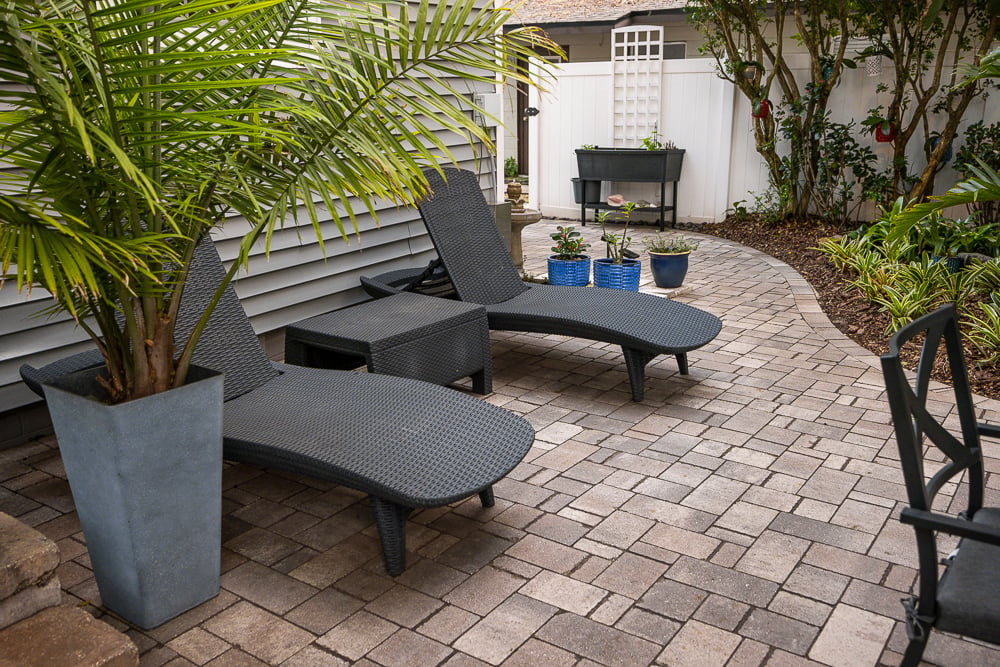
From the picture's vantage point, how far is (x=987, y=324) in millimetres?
5059

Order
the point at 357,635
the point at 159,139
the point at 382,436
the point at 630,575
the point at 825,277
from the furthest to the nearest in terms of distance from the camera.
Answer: the point at 825,277
the point at 382,436
the point at 630,575
the point at 357,635
the point at 159,139

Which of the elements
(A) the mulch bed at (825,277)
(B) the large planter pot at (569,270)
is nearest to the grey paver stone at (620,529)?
(A) the mulch bed at (825,277)

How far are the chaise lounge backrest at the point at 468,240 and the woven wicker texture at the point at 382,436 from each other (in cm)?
136

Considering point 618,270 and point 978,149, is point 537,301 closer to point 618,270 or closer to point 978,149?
point 618,270

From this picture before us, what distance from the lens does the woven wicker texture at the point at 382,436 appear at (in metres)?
2.88

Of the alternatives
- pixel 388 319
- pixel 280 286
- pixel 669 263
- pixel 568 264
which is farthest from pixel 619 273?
pixel 280 286

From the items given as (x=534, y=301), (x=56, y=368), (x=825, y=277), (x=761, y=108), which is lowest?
(x=825, y=277)

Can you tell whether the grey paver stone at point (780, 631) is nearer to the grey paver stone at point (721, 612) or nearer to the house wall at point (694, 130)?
the grey paver stone at point (721, 612)

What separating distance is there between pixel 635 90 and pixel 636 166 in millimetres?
942

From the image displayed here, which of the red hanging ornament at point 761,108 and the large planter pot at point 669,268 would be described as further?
the red hanging ornament at point 761,108

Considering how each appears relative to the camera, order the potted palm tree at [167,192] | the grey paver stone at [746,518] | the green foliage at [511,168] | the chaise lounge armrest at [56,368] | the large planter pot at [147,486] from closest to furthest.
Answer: the potted palm tree at [167,192]
the large planter pot at [147,486]
the grey paver stone at [746,518]
the chaise lounge armrest at [56,368]
the green foliage at [511,168]

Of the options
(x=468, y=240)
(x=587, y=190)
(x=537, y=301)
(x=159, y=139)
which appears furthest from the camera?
(x=587, y=190)

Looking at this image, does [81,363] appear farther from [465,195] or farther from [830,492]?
[830,492]

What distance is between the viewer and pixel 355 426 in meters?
3.24
